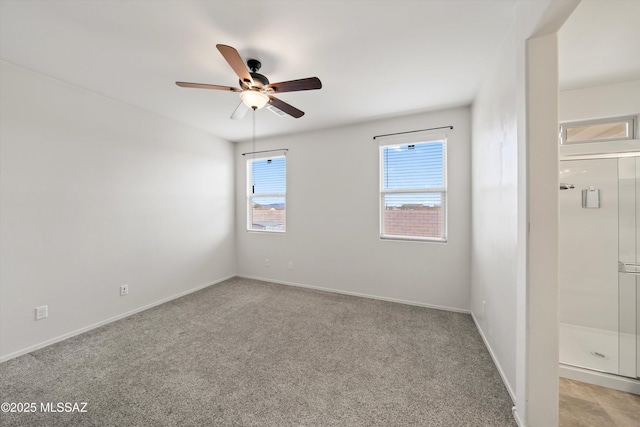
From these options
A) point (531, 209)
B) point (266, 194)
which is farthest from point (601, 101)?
point (266, 194)

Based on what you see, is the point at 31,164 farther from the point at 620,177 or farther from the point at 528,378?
the point at 620,177

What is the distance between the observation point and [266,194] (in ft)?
14.2

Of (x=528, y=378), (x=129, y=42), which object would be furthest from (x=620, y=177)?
(x=129, y=42)

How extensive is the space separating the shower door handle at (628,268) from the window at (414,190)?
1426mm

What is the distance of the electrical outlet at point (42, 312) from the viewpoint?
7.28ft

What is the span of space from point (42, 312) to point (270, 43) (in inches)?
130

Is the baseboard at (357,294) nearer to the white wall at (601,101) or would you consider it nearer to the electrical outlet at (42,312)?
the white wall at (601,101)

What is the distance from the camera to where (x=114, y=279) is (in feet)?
9.12

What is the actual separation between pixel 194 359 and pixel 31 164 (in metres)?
2.40

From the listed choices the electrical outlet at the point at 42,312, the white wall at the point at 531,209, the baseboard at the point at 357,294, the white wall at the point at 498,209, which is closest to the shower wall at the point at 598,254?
the white wall at the point at 498,209

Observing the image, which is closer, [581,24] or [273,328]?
[581,24]

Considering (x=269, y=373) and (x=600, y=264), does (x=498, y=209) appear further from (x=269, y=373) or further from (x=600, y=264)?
(x=269, y=373)

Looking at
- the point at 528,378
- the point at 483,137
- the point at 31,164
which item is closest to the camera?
the point at 528,378

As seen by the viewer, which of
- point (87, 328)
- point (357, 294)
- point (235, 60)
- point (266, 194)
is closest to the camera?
point (235, 60)
